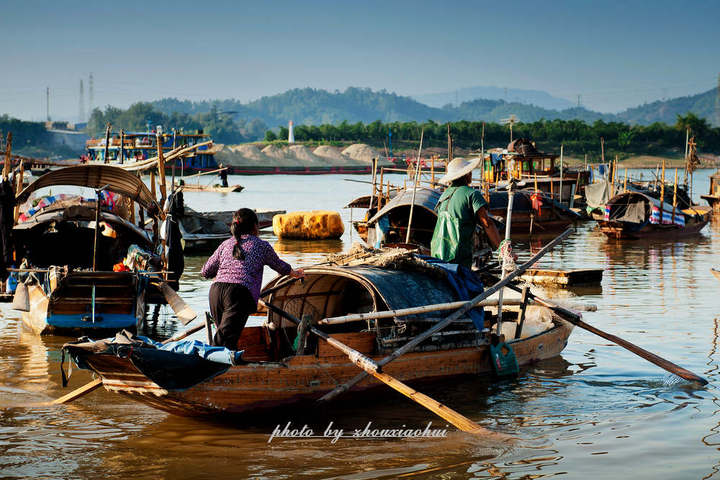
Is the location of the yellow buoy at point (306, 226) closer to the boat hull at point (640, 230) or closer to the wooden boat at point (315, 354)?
the boat hull at point (640, 230)

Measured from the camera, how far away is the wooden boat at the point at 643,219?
2456 centimetres

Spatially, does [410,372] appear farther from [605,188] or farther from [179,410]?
[605,188]

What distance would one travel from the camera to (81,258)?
40.8 feet

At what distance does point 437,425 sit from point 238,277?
82.7 inches

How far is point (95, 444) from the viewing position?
6.67 m

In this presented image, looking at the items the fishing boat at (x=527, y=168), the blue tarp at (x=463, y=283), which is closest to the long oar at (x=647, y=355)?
the blue tarp at (x=463, y=283)

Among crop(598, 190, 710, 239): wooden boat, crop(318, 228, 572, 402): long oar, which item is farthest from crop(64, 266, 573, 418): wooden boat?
crop(598, 190, 710, 239): wooden boat

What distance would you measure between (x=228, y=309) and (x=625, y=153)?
9635 centimetres

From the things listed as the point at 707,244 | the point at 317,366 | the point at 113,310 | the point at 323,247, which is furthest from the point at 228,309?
the point at 707,244

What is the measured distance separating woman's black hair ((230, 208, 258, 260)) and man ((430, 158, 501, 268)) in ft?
7.62

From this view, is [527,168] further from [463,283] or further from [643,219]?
[463,283]

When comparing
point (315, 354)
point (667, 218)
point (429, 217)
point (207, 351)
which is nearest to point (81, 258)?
point (315, 354)

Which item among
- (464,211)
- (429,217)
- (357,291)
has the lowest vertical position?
(357,291)

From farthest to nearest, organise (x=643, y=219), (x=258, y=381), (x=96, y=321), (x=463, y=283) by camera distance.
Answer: (x=643, y=219), (x=96, y=321), (x=463, y=283), (x=258, y=381)
